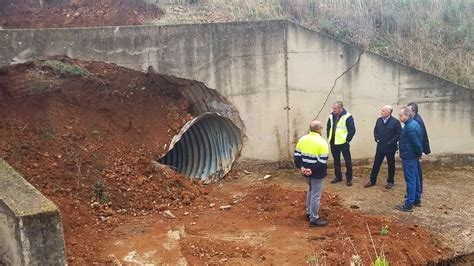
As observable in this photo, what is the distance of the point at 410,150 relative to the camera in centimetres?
765

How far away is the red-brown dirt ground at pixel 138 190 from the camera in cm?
648

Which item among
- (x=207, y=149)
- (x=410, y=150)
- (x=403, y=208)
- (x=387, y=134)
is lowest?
(x=403, y=208)

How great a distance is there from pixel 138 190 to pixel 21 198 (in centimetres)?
273

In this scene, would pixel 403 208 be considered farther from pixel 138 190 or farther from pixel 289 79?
pixel 138 190

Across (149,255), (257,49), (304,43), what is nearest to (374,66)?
(304,43)

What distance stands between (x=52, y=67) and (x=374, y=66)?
19.1 feet

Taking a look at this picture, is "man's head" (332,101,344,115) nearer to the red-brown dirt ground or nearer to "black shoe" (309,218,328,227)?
the red-brown dirt ground

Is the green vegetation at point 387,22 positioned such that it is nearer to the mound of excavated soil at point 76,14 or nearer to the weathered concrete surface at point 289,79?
the mound of excavated soil at point 76,14

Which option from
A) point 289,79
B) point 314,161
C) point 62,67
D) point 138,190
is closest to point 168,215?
point 138,190

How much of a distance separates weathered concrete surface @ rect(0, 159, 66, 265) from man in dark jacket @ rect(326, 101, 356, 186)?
5.05 m

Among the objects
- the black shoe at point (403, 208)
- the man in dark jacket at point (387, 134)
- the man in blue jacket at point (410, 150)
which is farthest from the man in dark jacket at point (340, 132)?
the black shoe at point (403, 208)

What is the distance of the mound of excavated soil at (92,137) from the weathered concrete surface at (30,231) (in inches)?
49.6

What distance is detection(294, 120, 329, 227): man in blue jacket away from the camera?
22.8ft

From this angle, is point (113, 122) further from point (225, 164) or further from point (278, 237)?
point (278, 237)
